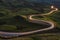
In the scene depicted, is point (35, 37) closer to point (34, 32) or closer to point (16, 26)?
point (34, 32)

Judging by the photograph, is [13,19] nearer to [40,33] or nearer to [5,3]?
[40,33]

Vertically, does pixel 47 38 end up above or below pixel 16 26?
below

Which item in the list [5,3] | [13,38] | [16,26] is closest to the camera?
[13,38]

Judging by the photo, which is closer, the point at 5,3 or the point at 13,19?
the point at 13,19

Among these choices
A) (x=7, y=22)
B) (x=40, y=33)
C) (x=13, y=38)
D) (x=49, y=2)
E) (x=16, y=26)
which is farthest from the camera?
(x=49, y=2)

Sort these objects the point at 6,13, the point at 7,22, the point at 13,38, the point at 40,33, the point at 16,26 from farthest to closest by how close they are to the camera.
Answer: the point at 6,13, the point at 7,22, the point at 16,26, the point at 40,33, the point at 13,38

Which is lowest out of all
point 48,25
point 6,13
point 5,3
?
point 48,25

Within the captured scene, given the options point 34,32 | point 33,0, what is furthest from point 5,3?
point 34,32

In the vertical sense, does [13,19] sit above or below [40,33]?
above

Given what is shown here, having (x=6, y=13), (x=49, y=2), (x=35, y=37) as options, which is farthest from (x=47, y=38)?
(x=49, y=2)
